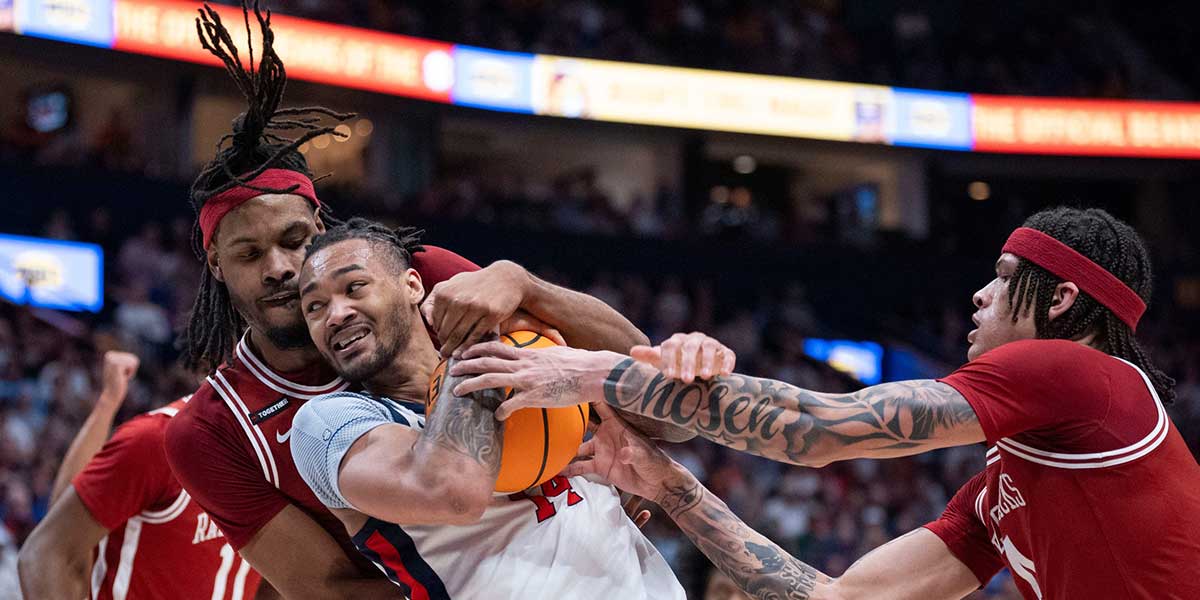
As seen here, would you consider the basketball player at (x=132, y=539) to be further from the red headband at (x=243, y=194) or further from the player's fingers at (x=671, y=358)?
the player's fingers at (x=671, y=358)

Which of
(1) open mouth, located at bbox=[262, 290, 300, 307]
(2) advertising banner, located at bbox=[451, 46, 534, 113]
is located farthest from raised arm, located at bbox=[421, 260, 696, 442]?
(2) advertising banner, located at bbox=[451, 46, 534, 113]

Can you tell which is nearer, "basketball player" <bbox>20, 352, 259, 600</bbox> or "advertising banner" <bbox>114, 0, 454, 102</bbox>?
"basketball player" <bbox>20, 352, 259, 600</bbox>

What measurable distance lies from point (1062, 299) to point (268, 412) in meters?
2.19

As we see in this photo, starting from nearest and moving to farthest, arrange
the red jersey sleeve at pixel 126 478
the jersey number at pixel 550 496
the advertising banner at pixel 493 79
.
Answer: the jersey number at pixel 550 496 → the red jersey sleeve at pixel 126 478 → the advertising banner at pixel 493 79

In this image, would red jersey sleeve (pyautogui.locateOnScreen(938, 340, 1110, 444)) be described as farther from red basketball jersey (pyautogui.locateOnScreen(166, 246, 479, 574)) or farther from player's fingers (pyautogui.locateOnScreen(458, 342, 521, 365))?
red basketball jersey (pyautogui.locateOnScreen(166, 246, 479, 574))

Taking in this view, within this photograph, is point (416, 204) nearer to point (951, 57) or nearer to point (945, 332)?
point (945, 332)

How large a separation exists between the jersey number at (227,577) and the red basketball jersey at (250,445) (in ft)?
3.32

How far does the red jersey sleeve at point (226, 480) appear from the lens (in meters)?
3.56

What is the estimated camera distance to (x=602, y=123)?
60.0 feet

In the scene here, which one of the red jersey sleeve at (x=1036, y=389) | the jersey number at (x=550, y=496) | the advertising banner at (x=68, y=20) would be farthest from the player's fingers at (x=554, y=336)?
the advertising banner at (x=68, y=20)

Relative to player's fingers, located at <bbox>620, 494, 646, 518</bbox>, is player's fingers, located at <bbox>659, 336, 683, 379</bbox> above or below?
above

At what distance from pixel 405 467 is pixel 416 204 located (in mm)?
12408

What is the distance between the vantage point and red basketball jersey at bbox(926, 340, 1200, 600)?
9.75ft

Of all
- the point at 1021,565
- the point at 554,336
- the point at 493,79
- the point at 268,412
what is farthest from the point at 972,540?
the point at 493,79
